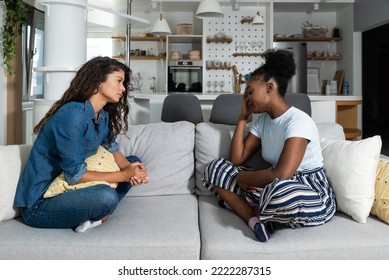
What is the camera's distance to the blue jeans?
1517 mm

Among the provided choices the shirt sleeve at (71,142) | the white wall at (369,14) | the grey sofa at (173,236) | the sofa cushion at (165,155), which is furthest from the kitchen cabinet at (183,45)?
the shirt sleeve at (71,142)

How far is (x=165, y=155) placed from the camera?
6.90 feet

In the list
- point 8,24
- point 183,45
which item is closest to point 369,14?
point 183,45

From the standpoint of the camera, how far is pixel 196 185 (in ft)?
7.05

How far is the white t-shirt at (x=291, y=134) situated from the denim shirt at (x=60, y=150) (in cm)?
81

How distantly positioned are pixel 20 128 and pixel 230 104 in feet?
9.01

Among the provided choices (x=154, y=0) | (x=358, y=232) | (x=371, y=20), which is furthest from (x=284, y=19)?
(x=358, y=232)

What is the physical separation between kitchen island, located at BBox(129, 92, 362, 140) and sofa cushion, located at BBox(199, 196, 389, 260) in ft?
8.75

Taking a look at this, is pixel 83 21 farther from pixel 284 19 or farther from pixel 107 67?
pixel 284 19

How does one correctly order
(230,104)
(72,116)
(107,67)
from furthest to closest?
1. (230,104)
2. (107,67)
3. (72,116)

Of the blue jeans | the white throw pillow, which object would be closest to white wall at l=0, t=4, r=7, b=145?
the blue jeans

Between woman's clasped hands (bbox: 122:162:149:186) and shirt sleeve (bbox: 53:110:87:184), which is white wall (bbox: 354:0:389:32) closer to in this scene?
woman's clasped hands (bbox: 122:162:149:186)

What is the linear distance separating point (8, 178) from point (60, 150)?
1.18ft

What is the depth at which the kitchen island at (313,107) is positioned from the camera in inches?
165
